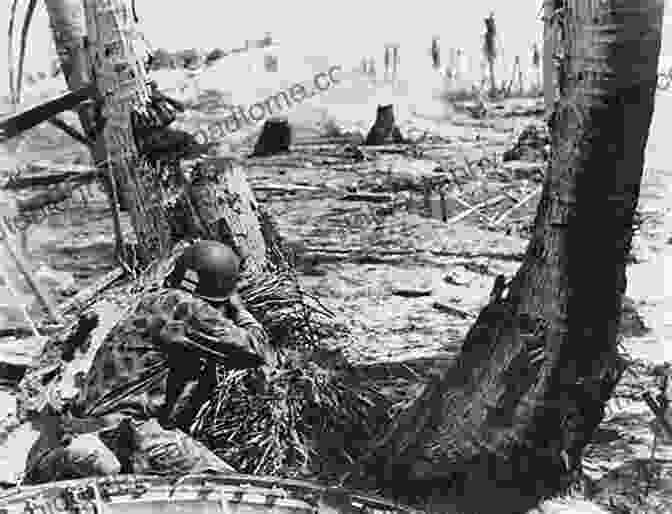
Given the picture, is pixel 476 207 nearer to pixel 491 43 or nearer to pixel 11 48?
pixel 11 48

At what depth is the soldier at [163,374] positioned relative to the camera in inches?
161

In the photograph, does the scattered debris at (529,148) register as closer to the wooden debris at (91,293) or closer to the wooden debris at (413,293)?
the wooden debris at (413,293)

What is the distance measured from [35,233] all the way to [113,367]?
8.55 metres

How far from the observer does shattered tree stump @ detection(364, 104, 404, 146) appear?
59.7 feet

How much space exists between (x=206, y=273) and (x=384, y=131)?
14020 mm

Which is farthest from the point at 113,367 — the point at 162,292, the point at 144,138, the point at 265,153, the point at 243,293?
the point at 265,153

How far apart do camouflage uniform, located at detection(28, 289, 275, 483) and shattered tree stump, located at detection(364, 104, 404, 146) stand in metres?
14.1

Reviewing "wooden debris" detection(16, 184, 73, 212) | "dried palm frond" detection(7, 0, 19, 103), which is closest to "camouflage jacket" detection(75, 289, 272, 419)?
"dried palm frond" detection(7, 0, 19, 103)

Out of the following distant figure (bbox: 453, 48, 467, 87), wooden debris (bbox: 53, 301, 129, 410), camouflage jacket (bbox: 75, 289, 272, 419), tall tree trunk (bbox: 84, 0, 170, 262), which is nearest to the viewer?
camouflage jacket (bbox: 75, 289, 272, 419)

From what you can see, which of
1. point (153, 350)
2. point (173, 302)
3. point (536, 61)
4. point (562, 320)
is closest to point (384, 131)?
point (536, 61)

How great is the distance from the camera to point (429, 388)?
4285mm

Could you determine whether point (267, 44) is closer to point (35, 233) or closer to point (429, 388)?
point (35, 233)

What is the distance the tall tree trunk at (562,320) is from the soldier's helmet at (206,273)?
4.66ft

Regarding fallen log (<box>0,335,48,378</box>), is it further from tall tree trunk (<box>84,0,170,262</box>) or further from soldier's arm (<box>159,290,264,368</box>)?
soldier's arm (<box>159,290,264,368</box>)
